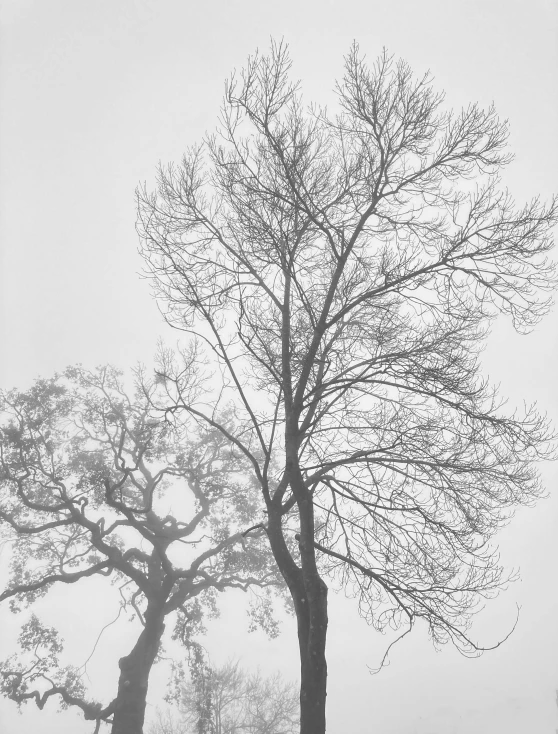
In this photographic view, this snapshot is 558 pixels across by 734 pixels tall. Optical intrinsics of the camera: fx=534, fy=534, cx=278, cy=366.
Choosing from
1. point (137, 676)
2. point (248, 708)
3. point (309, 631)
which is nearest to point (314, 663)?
point (309, 631)

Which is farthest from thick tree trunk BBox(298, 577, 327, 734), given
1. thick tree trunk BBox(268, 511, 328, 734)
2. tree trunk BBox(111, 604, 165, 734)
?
tree trunk BBox(111, 604, 165, 734)

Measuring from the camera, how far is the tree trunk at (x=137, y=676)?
12.4m

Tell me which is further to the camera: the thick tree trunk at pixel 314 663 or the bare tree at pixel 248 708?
the bare tree at pixel 248 708

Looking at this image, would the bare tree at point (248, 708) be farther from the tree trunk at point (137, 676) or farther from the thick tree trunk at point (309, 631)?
the thick tree trunk at point (309, 631)

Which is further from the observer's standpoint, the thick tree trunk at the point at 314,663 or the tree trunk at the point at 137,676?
the tree trunk at the point at 137,676

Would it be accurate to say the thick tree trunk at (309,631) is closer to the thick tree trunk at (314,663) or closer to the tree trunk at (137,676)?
the thick tree trunk at (314,663)

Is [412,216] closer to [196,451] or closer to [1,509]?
[196,451]

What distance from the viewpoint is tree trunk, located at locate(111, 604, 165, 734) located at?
12398 mm

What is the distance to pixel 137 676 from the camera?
13039 mm

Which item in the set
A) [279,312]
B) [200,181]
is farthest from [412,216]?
[200,181]

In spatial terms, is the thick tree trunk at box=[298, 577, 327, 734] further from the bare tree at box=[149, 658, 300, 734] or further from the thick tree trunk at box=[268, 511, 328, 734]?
the bare tree at box=[149, 658, 300, 734]

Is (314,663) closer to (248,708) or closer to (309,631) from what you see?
(309,631)

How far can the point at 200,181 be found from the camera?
6.05m

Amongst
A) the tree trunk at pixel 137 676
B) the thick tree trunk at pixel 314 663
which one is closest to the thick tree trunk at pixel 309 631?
the thick tree trunk at pixel 314 663
